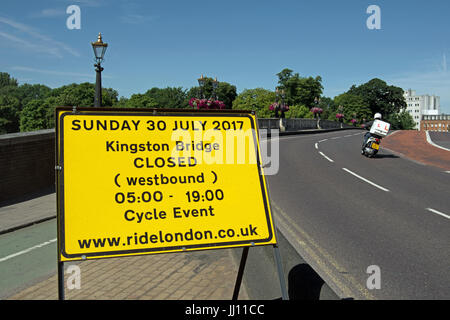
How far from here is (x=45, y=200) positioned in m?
9.32

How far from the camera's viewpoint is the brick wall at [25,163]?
29.9 ft

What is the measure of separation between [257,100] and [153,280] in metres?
116

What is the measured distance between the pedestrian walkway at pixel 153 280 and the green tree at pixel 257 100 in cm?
10744

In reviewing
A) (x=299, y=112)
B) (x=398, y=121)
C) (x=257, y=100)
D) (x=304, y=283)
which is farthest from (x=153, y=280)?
(x=398, y=121)

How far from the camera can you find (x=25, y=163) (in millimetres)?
9805

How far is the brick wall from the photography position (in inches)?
358

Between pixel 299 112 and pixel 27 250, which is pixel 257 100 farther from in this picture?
pixel 27 250

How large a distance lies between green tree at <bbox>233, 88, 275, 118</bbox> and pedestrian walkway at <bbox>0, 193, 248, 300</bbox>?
107444mm

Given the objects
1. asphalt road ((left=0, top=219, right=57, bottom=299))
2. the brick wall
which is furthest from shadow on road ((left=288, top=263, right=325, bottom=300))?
the brick wall

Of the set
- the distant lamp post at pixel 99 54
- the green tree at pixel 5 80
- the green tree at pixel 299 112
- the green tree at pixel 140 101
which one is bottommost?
the distant lamp post at pixel 99 54

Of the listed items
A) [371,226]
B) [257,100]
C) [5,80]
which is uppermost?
[5,80]

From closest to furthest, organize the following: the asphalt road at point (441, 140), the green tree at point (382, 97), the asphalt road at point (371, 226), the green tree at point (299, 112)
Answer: the asphalt road at point (371, 226)
the asphalt road at point (441, 140)
the green tree at point (299, 112)
the green tree at point (382, 97)

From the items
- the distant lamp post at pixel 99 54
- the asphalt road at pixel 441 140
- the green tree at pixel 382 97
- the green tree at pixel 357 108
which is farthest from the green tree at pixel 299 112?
the distant lamp post at pixel 99 54

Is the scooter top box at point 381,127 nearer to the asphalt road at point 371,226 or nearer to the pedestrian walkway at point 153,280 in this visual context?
the asphalt road at point 371,226
